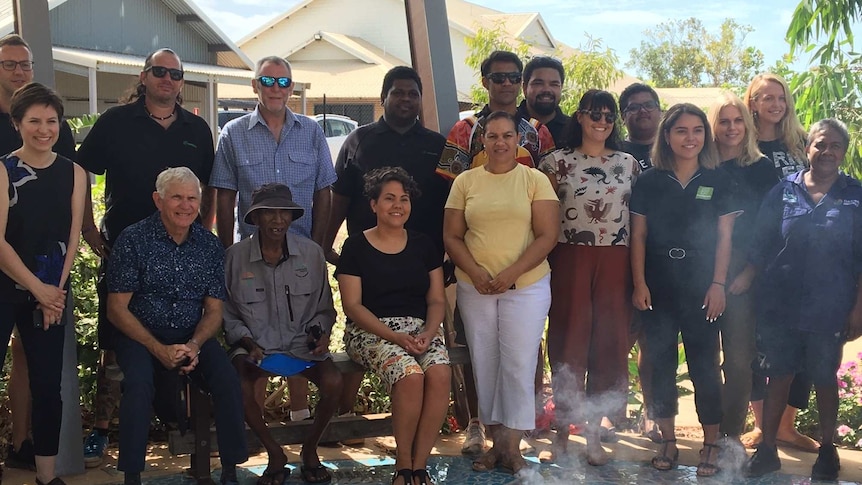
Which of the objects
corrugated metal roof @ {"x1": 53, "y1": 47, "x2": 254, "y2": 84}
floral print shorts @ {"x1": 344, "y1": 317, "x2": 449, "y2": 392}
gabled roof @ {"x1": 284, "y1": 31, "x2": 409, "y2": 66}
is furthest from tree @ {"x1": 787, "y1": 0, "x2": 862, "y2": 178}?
gabled roof @ {"x1": 284, "y1": 31, "x2": 409, "y2": 66}

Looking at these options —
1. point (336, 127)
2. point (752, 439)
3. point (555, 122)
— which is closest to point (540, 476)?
point (752, 439)

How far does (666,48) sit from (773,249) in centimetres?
3306

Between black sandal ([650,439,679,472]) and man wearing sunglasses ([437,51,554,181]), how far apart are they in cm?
154

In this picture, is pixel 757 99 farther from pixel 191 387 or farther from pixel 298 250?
pixel 191 387

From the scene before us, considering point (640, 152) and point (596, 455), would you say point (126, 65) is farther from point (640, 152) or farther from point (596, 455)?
point (596, 455)

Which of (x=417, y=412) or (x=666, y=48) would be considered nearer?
(x=417, y=412)

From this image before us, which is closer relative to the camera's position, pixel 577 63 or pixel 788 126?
pixel 788 126

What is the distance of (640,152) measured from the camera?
4.80 metres

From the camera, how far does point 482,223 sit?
4.20 metres

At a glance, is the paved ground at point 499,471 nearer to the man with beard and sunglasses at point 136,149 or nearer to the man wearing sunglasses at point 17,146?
the man wearing sunglasses at point 17,146

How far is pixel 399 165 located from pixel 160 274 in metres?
1.31

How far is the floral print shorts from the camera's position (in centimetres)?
398

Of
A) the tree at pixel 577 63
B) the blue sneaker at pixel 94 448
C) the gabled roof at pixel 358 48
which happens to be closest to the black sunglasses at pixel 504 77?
the blue sneaker at pixel 94 448

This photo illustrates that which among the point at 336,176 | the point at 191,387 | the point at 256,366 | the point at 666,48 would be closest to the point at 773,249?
the point at 336,176
